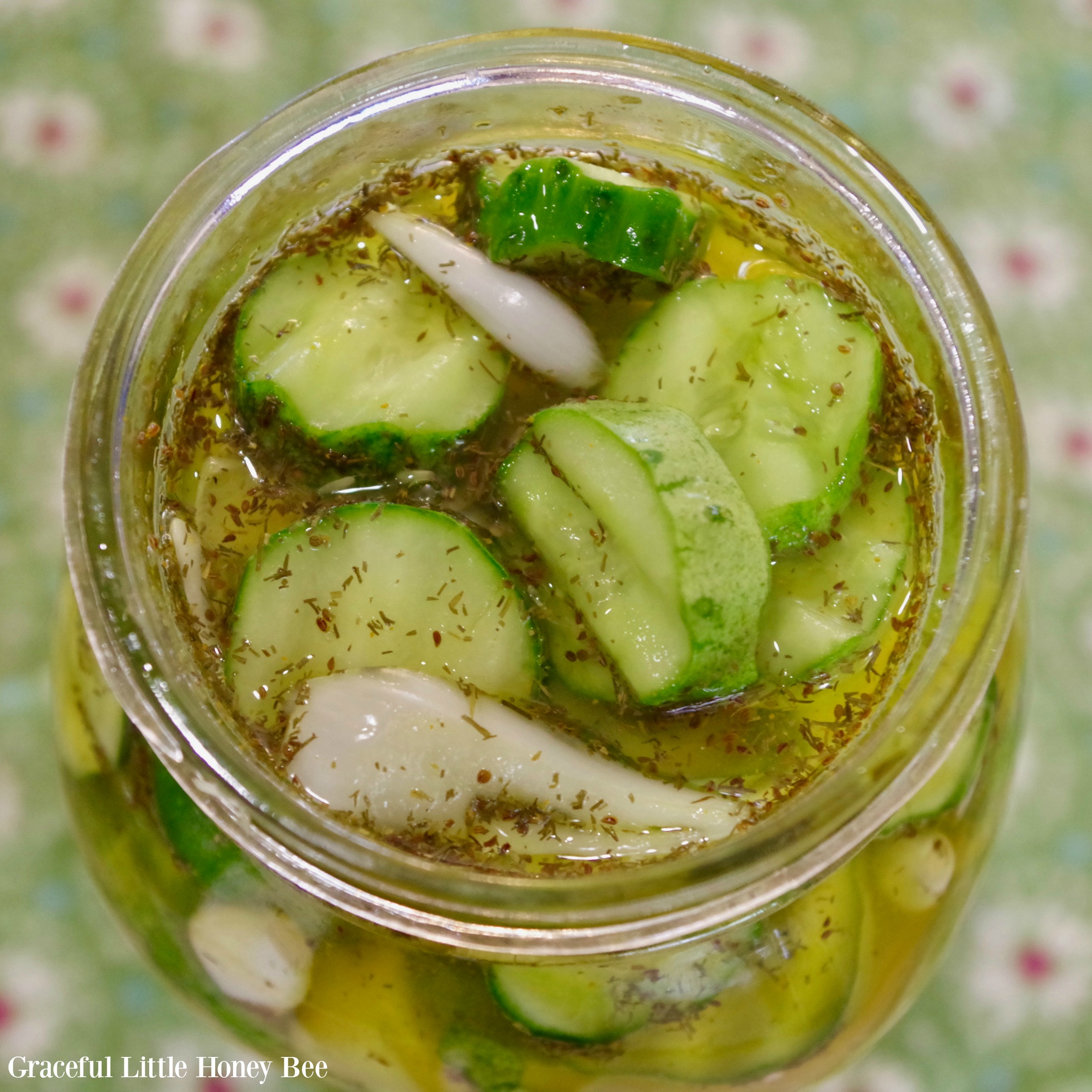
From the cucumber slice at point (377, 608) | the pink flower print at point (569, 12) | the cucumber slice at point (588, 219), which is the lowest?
the cucumber slice at point (377, 608)

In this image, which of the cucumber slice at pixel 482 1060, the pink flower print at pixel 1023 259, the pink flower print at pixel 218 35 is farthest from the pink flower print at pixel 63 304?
the pink flower print at pixel 1023 259

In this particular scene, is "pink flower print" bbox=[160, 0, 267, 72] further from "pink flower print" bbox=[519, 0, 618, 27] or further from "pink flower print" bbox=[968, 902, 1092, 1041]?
"pink flower print" bbox=[968, 902, 1092, 1041]

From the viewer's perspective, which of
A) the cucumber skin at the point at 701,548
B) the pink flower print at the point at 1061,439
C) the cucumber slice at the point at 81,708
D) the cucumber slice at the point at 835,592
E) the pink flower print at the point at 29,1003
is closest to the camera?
the cucumber skin at the point at 701,548

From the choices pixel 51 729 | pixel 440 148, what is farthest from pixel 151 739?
pixel 51 729

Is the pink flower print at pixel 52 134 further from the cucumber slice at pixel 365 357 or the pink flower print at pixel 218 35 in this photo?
the cucumber slice at pixel 365 357

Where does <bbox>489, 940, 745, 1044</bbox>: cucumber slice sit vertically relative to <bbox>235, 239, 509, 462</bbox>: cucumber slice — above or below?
below

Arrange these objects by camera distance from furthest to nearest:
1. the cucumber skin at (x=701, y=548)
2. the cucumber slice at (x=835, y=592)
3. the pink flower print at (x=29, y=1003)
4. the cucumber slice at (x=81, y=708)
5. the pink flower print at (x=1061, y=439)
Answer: the pink flower print at (x=1061, y=439) → the pink flower print at (x=29, y=1003) → the cucumber slice at (x=81, y=708) → the cucumber slice at (x=835, y=592) → the cucumber skin at (x=701, y=548)

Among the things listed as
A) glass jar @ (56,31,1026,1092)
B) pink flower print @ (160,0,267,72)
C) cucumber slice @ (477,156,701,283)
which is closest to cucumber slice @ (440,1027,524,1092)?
glass jar @ (56,31,1026,1092)

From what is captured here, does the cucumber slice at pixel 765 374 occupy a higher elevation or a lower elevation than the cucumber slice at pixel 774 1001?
higher
